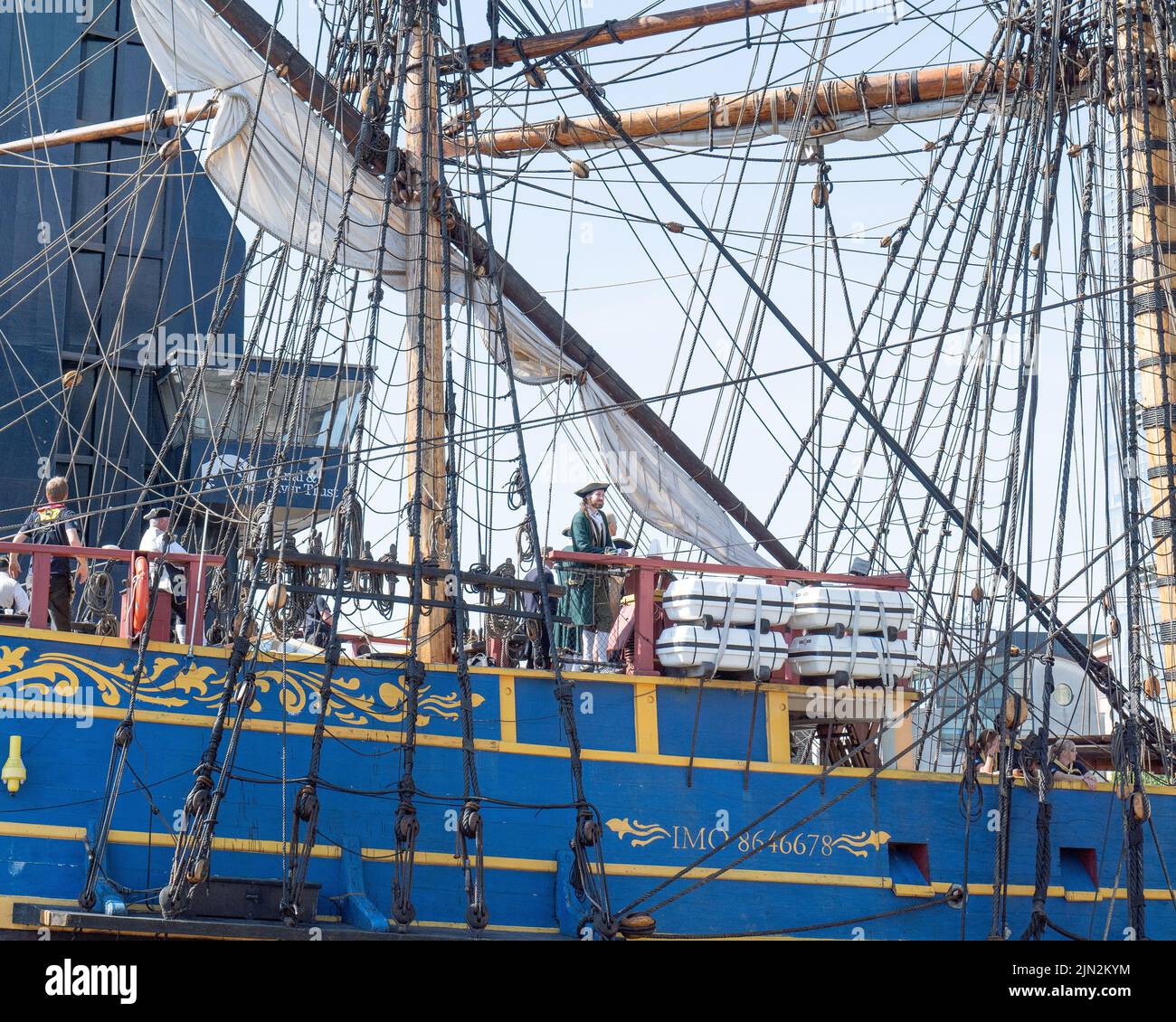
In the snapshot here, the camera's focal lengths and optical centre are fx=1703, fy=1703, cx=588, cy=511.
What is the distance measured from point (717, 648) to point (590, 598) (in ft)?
3.60

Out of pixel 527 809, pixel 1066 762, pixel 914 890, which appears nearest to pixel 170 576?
pixel 527 809

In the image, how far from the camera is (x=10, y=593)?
1123cm

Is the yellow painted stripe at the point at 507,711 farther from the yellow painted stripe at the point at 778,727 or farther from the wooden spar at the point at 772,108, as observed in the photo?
the wooden spar at the point at 772,108

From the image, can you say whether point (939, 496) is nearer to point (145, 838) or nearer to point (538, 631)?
point (538, 631)

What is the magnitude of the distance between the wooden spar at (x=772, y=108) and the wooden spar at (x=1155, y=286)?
1577mm

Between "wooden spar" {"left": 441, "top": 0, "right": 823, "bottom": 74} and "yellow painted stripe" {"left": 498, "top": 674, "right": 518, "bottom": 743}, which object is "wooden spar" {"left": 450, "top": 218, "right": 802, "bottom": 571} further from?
"yellow painted stripe" {"left": 498, "top": 674, "right": 518, "bottom": 743}

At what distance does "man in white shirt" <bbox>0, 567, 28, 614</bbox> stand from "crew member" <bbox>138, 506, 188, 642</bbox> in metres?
0.86

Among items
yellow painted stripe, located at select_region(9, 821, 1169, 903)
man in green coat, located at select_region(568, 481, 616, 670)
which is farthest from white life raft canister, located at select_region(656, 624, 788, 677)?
yellow painted stripe, located at select_region(9, 821, 1169, 903)

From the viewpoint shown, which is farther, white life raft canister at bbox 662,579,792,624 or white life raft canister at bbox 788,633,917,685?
white life raft canister at bbox 788,633,917,685

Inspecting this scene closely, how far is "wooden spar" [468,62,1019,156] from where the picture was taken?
55.5 ft

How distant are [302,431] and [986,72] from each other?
27.8ft

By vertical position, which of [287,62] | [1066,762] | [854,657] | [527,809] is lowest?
[527,809]

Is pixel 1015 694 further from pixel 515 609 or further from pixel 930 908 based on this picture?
pixel 515 609
